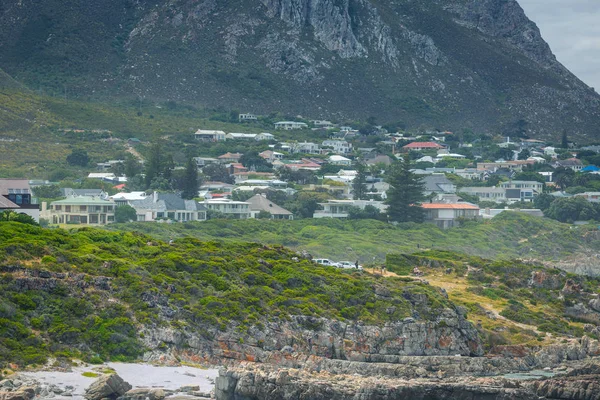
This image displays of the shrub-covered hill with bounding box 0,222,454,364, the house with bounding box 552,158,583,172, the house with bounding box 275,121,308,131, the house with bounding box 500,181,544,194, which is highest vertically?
the house with bounding box 275,121,308,131

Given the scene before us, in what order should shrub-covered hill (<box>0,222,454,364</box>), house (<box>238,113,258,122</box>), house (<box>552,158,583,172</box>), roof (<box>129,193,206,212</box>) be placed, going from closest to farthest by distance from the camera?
shrub-covered hill (<box>0,222,454,364</box>)
roof (<box>129,193,206,212</box>)
house (<box>552,158,583,172</box>)
house (<box>238,113,258,122</box>)

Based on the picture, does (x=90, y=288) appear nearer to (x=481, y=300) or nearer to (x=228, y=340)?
(x=228, y=340)

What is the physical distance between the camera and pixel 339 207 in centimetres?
12525

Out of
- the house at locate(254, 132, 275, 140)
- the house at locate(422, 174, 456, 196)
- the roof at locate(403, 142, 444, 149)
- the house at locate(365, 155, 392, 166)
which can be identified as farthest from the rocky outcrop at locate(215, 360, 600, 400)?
the roof at locate(403, 142, 444, 149)

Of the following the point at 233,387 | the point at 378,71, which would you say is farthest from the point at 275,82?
the point at 233,387

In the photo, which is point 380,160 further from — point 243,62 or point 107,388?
point 107,388

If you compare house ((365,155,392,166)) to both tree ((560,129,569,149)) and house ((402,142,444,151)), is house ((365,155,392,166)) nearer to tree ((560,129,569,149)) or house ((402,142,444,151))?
house ((402,142,444,151))

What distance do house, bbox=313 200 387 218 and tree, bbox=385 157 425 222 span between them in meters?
2.81

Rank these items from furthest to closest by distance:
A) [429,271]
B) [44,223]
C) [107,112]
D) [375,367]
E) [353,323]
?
[107,112]
[44,223]
[429,271]
[353,323]
[375,367]

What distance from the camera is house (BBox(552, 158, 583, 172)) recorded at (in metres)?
170

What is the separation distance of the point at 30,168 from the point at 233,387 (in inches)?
3521

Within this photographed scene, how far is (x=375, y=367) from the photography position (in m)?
59.1

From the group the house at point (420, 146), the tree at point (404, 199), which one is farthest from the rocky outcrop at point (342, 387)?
the house at point (420, 146)

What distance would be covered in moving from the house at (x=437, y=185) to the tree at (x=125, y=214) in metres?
40.7
